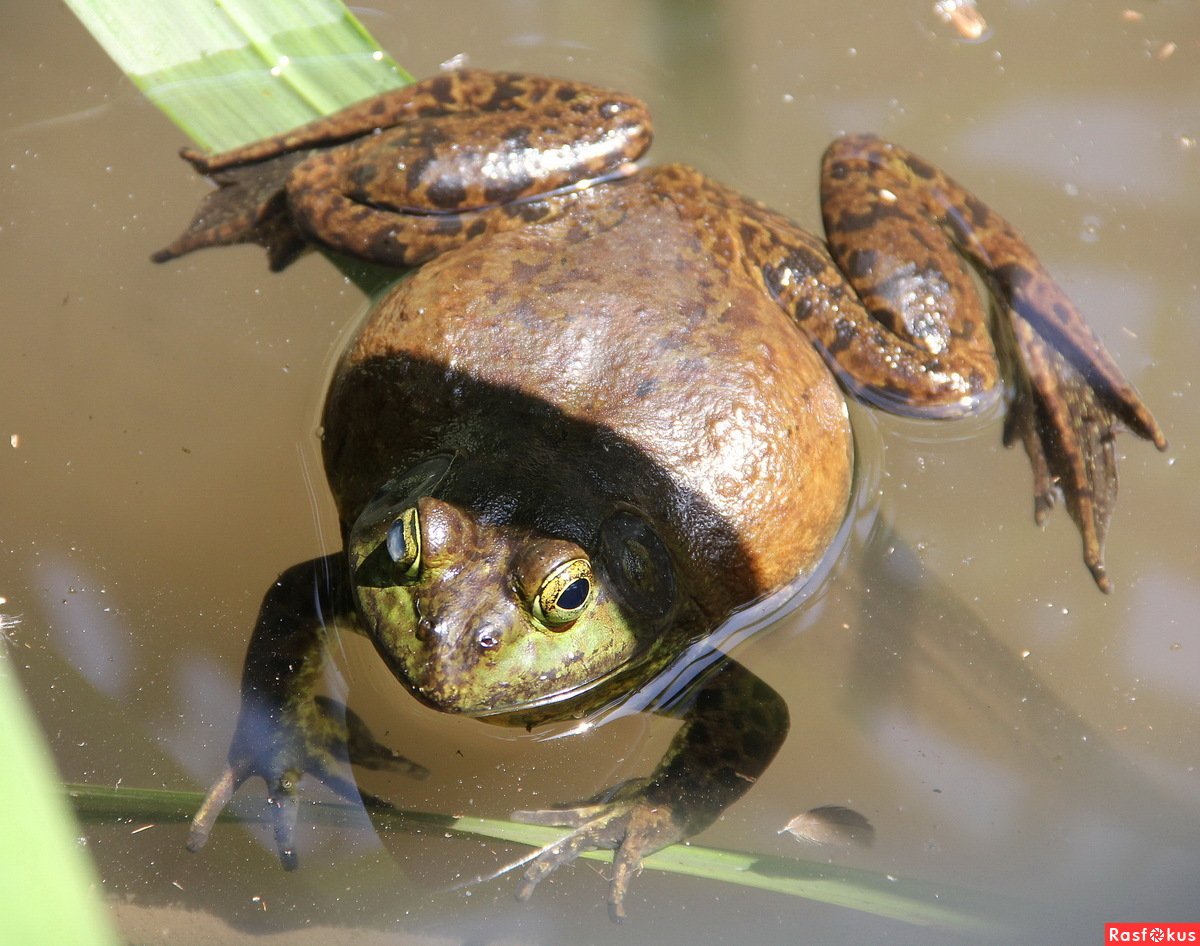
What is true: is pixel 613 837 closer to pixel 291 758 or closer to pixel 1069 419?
pixel 291 758

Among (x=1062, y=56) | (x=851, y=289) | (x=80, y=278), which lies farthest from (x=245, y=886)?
(x=1062, y=56)

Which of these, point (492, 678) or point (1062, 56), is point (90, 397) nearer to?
point (492, 678)

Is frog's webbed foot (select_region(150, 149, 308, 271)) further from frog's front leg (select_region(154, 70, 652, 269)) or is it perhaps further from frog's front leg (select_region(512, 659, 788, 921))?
frog's front leg (select_region(512, 659, 788, 921))

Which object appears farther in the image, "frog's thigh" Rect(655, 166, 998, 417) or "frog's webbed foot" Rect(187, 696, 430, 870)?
"frog's thigh" Rect(655, 166, 998, 417)

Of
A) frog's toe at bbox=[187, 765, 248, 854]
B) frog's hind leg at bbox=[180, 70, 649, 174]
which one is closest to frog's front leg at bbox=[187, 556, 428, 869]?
frog's toe at bbox=[187, 765, 248, 854]

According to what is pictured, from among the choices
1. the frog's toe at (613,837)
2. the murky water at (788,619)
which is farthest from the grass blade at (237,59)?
the frog's toe at (613,837)
